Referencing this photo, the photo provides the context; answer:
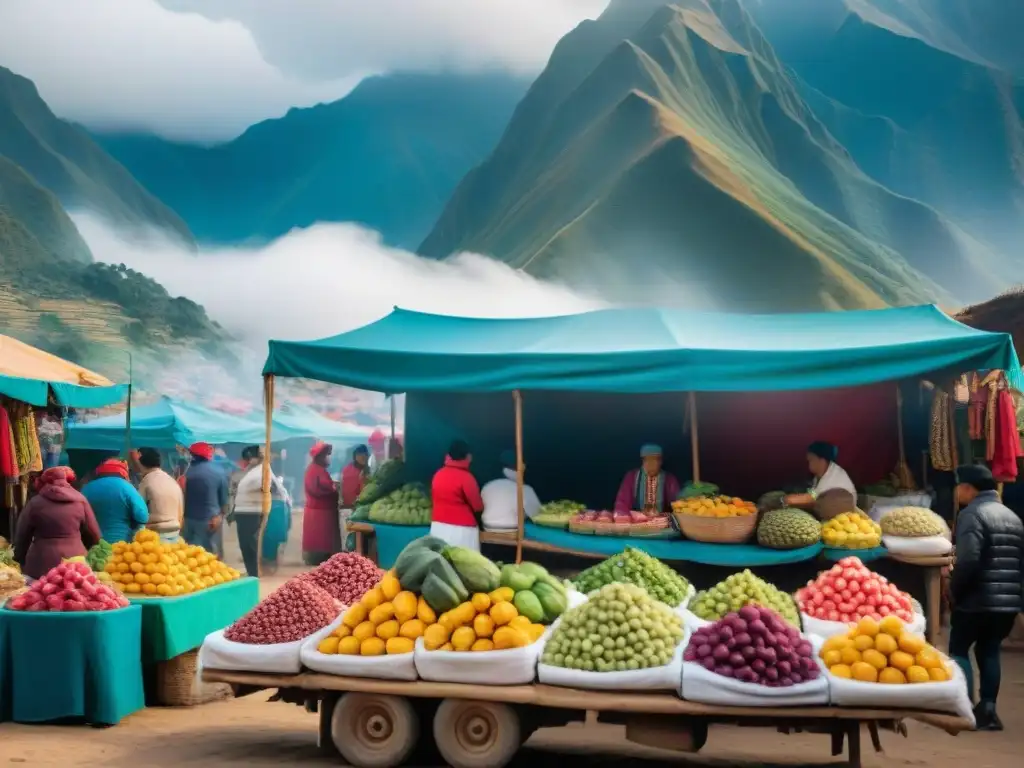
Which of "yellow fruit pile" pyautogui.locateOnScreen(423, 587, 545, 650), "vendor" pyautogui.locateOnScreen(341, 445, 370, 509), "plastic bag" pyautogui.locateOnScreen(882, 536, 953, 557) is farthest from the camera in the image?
"vendor" pyautogui.locateOnScreen(341, 445, 370, 509)

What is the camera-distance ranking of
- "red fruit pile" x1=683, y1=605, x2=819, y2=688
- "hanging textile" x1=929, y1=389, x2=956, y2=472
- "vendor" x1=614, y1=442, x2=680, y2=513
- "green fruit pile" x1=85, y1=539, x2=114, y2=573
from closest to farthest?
"red fruit pile" x1=683, y1=605, x2=819, y2=688, "green fruit pile" x1=85, y1=539, x2=114, y2=573, "vendor" x1=614, y1=442, x2=680, y2=513, "hanging textile" x1=929, y1=389, x2=956, y2=472

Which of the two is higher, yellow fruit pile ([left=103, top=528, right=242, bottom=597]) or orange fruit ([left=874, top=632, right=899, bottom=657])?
yellow fruit pile ([left=103, top=528, right=242, bottom=597])

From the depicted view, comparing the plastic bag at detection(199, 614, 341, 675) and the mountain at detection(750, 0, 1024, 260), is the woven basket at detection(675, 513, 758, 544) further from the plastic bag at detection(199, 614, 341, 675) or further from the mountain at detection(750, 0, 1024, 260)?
the mountain at detection(750, 0, 1024, 260)

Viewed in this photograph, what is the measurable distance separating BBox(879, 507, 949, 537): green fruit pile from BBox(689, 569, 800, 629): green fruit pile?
2.07m

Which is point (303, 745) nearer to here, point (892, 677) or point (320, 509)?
point (892, 677)

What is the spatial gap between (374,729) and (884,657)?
231 cm

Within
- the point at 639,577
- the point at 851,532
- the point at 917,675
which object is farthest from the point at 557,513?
the point at 917,675

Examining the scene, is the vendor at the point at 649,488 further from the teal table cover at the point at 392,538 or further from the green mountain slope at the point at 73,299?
the green mountain slope at the point at 73,299

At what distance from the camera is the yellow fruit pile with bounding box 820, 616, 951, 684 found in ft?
13.7

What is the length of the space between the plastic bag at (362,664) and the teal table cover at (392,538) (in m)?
3.87

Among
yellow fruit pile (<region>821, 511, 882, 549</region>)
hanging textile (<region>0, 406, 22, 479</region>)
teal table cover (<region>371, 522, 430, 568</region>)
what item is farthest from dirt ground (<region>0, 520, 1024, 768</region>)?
hanging textile (<region>0, 406, 22, 479</region>)

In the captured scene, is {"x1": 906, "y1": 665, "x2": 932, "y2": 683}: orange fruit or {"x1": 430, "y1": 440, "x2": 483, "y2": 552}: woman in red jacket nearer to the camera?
{"x1": 906, "y1": 665, "x2": 932, "y2": 683}: orange fruit

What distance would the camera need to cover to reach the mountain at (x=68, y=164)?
4016 cm

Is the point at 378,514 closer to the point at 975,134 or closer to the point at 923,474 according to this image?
the point at 923,474
